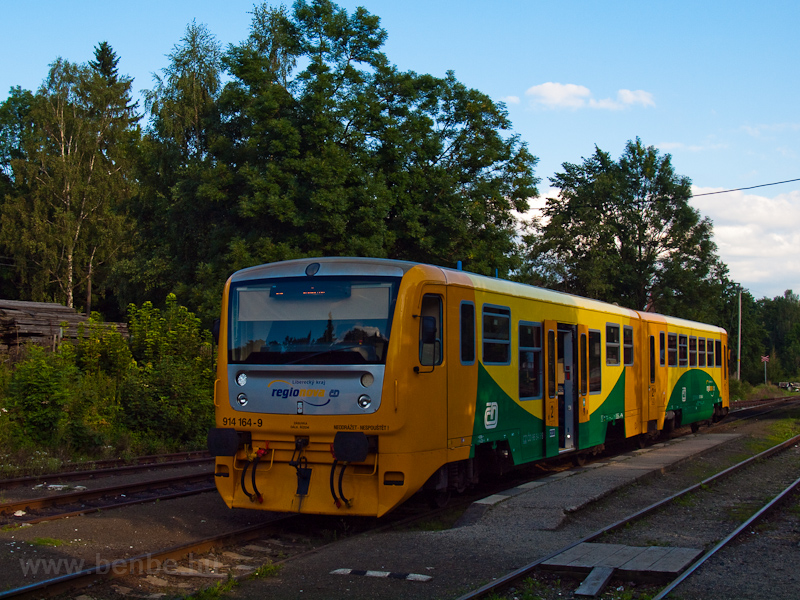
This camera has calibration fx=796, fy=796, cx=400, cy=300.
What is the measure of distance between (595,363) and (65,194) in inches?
1454

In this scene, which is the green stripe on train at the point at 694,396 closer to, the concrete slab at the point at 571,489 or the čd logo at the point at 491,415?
the concrete slab at the point at 571,489

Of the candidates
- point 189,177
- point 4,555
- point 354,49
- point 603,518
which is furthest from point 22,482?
point 354,49

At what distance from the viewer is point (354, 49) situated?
1109 inches

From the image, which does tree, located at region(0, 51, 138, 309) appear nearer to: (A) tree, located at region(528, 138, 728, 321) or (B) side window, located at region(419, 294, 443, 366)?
(A) tree, located at region(528, 138, 728, 321)

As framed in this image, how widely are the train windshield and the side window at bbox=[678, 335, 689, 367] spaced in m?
13.4

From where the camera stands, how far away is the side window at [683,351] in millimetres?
19781

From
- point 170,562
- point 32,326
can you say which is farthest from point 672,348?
point 32,326

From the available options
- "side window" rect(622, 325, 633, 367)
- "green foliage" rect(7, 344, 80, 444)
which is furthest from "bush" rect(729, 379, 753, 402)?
"green foliage" rect(7, 344, 80, 444)

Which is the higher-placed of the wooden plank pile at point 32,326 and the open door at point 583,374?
the wooden plank pile at point 32,326

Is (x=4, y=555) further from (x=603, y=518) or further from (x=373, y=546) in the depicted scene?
(x=603, y=518)

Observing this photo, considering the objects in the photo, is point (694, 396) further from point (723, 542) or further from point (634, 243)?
point (634, 243)

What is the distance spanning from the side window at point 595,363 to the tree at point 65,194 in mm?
35222

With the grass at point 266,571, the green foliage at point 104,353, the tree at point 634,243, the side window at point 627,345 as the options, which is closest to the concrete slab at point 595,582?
the grass at point 266,571

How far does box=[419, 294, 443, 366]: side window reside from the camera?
8.59 meters
